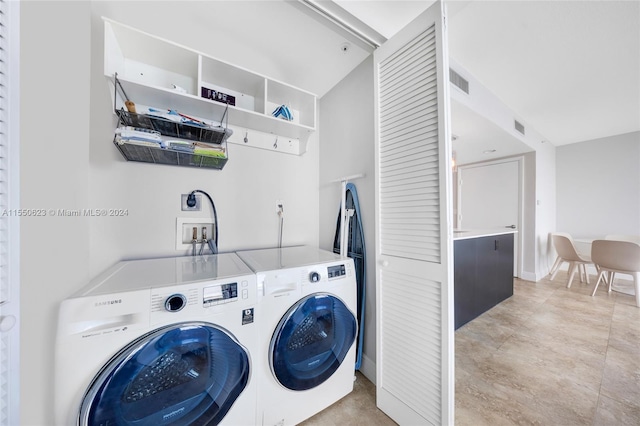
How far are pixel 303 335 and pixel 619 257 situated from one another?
173 inches

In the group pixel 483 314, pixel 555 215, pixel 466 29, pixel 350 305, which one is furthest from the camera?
pixel 555 215

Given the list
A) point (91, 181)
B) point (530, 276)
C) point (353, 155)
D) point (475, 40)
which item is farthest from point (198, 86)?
point (530, 276)

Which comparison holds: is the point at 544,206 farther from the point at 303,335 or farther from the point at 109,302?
the point at 109,302

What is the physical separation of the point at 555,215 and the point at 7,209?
Answer: 714 centimetres

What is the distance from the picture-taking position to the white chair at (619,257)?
2.81m

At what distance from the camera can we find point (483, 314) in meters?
2.59

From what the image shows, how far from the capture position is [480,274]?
2.50 m

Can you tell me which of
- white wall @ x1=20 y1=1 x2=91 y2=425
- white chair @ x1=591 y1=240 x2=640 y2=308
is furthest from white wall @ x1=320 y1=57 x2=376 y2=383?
white chair @ x1=591 y1=240 x2=640 y2=308

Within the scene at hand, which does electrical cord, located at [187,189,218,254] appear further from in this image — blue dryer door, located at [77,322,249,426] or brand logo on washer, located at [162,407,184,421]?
brand logo on washer, located at [162,407,184,421]

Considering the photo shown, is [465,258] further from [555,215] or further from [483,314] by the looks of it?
[555,215]

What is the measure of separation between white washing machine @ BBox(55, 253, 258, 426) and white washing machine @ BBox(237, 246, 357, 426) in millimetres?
79

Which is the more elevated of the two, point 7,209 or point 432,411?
point 7,209

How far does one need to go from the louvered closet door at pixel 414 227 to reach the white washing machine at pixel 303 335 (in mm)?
249

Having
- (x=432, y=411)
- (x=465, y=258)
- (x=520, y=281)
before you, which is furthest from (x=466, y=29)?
Answer: (x=520, y=281)
